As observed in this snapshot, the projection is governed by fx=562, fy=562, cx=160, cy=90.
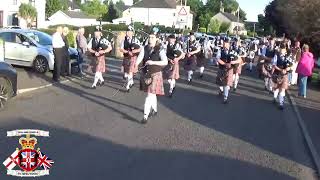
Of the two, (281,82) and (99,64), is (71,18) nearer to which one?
(99,64)

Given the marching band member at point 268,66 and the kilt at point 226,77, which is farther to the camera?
the marching band member at point 268,66

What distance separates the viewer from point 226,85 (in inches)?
638

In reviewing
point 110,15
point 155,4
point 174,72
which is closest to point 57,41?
point 174,72

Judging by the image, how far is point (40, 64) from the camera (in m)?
19.6

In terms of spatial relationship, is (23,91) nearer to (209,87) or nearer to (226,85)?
(226,85)

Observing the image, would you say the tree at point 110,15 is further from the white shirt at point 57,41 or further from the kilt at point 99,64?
the kilt at point 99,64

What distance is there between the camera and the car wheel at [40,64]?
19.6m

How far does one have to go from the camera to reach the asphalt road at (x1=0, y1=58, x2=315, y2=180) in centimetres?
807

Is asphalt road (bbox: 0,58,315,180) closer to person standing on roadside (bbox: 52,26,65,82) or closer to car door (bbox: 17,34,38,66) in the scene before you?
person standing on roadside (bbox: 52,26,65,82)

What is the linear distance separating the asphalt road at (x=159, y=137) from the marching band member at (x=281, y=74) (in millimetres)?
488

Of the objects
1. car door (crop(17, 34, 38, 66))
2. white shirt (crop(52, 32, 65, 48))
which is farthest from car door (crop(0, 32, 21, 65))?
white shirt (crop(52, 32, 65, 48))

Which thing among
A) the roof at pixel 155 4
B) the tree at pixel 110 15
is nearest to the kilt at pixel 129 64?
the tree at pixel 110 15

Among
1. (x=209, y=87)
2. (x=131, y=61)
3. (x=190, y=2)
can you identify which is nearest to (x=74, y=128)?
(x=131, y=61)

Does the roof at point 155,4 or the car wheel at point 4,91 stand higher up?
the roof at point 155,4
